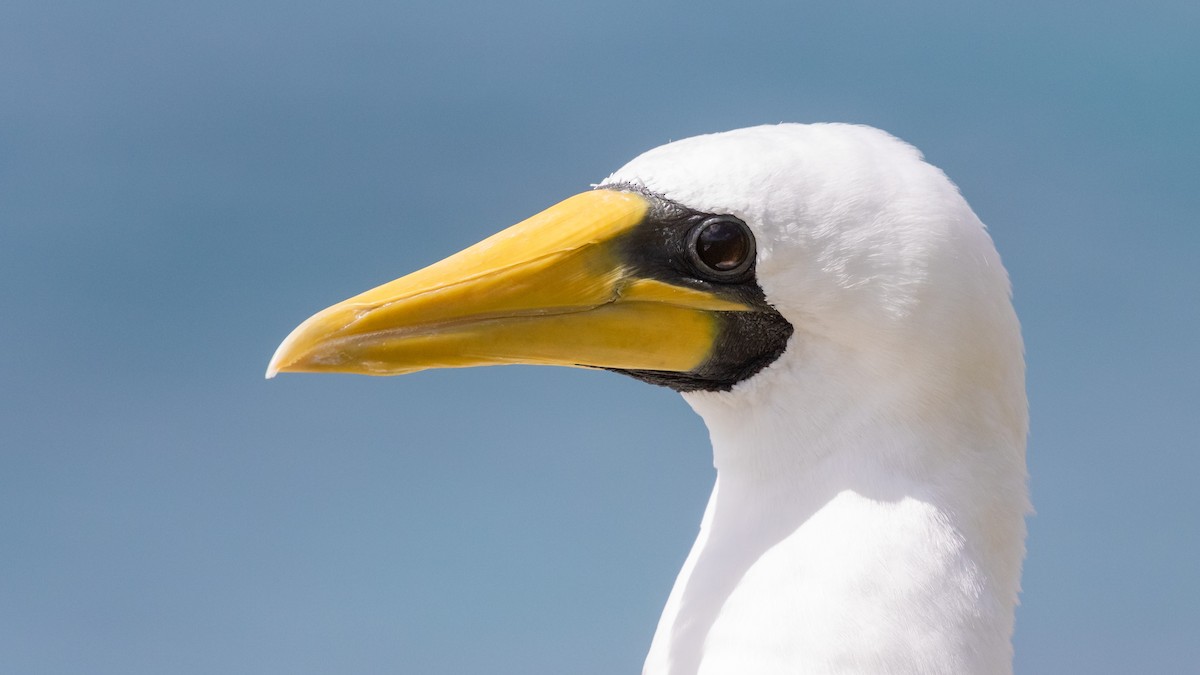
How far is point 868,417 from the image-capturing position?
278cm

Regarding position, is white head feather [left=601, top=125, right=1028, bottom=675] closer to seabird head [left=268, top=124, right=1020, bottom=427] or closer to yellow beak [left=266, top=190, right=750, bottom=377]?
seabird head [left=268, top=124, right=1020, bottom=427]

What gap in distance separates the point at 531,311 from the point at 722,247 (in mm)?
452

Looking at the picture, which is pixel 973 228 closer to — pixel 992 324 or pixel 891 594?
pixel 992 324

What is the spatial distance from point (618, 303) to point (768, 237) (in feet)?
1.30

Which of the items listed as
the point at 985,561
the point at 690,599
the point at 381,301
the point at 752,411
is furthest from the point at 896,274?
the point at 381,301

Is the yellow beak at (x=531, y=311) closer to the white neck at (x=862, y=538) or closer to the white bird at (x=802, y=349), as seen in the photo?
the white bird at (x=802, y=349)

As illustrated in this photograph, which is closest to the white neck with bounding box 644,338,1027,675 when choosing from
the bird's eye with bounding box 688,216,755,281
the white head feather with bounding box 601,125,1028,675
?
the white head feather with bounding box 601,125,1028,675

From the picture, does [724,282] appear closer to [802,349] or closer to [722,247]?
[722,247]

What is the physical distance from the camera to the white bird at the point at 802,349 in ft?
8.83

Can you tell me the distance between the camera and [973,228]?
9.12 ft

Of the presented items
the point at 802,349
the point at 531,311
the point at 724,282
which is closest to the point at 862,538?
the point at 802,349

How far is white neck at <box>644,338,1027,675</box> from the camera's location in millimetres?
2680

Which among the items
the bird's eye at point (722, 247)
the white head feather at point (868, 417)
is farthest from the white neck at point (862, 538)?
the bird's eye at point (722, 247)

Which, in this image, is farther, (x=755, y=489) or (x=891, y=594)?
(x=755, y=489)
